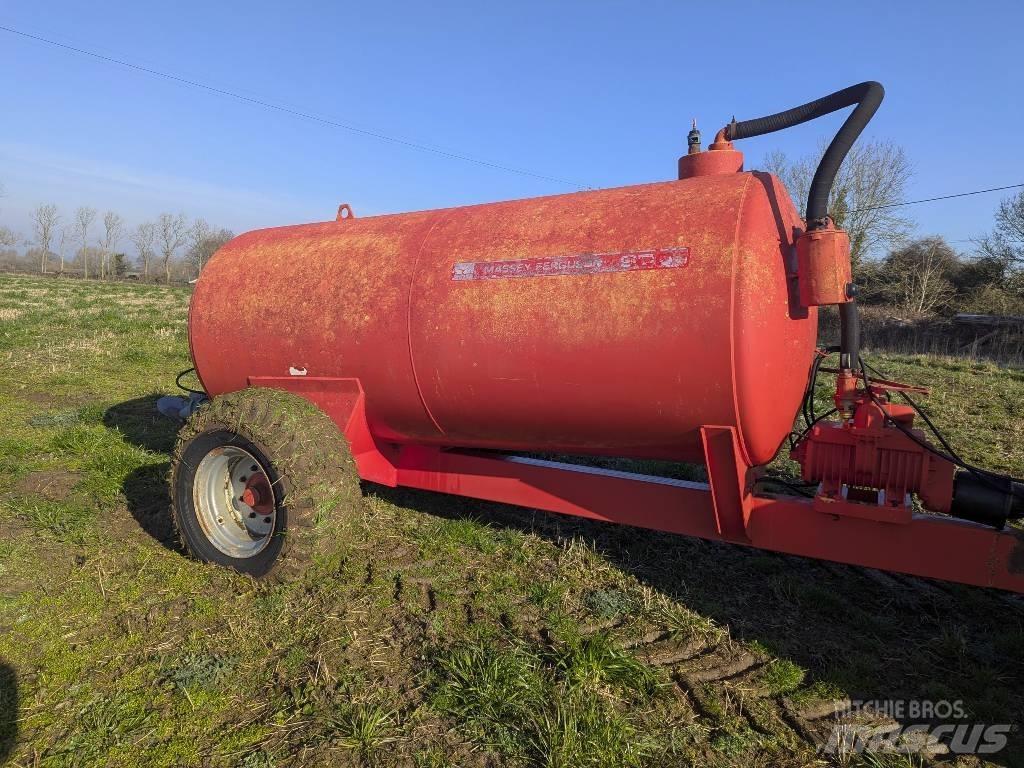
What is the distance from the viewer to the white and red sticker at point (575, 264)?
317 centimetres

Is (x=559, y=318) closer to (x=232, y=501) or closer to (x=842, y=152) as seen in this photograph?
(x=842, y=152)

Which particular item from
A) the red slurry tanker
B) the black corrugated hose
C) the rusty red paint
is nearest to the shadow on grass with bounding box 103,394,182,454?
the red slurry tanker

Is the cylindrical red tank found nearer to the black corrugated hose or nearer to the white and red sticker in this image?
the white and red sticker

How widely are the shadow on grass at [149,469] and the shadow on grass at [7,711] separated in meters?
1.31

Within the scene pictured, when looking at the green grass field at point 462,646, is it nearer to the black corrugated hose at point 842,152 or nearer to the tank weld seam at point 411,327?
the tank weld seam at point 411,327

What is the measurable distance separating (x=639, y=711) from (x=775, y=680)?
0.66m

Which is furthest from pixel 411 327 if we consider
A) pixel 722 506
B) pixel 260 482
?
pixel 722 506

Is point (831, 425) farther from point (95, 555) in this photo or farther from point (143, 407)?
point (143, 407)

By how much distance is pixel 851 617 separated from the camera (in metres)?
3.39

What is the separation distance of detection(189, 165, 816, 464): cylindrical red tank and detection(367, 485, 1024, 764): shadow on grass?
83 centimetres

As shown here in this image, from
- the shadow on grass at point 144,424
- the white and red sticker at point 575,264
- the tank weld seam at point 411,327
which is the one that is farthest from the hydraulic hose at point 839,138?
the shadow on grass at point 144,424

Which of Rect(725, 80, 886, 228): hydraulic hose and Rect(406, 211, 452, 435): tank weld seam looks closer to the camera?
Rect(725, 80, 886, 228): hydraulic hose
